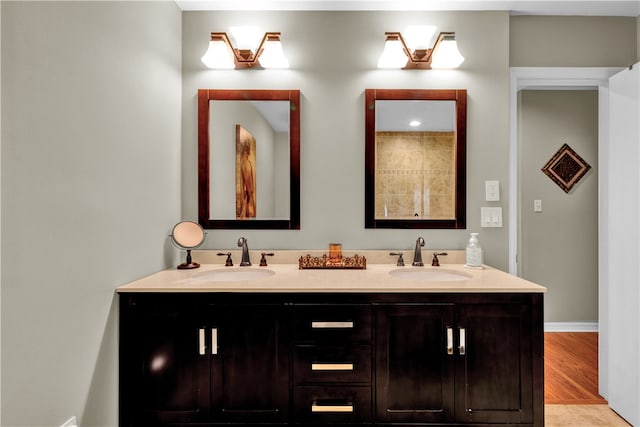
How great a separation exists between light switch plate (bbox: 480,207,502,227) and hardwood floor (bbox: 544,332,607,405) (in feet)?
3.78

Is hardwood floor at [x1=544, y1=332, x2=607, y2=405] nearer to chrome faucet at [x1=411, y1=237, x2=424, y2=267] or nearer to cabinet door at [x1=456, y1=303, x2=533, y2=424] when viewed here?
cabinet door at [x1=456, y1=303, x2=533, y2=424]

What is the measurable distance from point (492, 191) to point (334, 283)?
120cm

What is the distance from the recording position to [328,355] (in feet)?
5.11

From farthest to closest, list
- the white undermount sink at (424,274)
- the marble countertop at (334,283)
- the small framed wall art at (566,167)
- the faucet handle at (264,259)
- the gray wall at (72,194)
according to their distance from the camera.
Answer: the small framed wall art at (566,167) → the faucet handle at (264,259) → the white undermount sink at (424,274) → the marble countertop at (334,283) → the gray wall at (72,194)

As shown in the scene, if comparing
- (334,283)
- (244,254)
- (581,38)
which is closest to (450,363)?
(334,283)

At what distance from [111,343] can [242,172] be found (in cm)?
112

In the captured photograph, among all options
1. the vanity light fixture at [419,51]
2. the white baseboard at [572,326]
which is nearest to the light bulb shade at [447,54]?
the vanity light fixture at [419,51]

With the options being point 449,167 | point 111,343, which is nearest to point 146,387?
point 111,343

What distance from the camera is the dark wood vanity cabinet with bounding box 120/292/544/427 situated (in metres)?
1.55

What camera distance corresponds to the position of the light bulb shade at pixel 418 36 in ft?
6.70

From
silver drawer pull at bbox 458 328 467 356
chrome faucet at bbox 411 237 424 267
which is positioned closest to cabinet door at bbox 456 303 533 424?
silver drawer pull at bbox 458 328 467 356

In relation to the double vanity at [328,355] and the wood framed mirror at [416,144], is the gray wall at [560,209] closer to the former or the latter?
the wood framed mirror at [416,144]

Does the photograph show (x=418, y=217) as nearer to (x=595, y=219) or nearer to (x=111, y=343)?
(x=111, y=343)

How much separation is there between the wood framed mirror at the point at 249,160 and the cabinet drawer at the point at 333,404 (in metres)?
0.95
